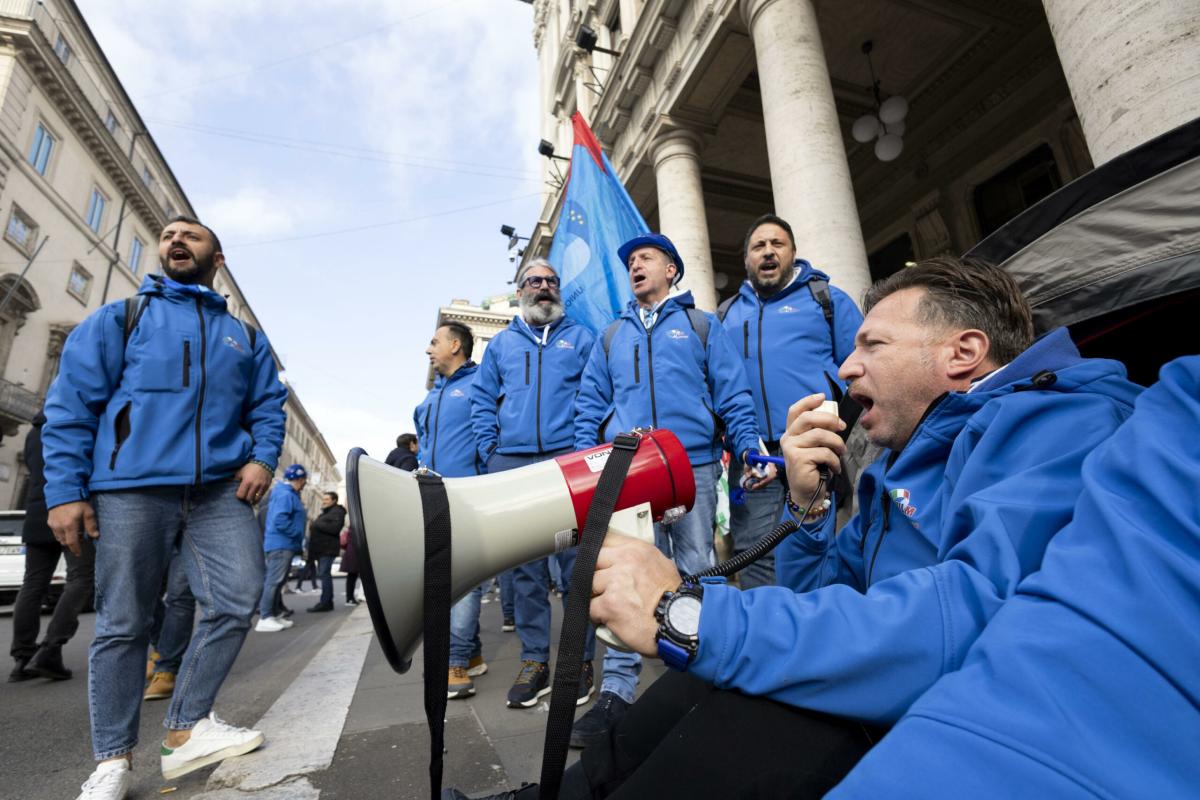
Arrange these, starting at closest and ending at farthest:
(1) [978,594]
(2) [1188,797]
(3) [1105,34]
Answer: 1. (2) [1188,797]
2. (1) [978,594]
3. (3) [1105,34]

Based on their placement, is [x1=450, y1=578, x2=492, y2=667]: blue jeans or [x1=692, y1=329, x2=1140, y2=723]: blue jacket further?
[x1=450, y1=578, x2=492, y2=667]: blue jeans

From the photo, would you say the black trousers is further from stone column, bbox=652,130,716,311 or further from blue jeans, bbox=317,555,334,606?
blue jeans, bbox=317,555,334,606

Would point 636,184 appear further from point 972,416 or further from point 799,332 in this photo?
point 972,416

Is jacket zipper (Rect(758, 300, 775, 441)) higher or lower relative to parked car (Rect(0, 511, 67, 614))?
higher

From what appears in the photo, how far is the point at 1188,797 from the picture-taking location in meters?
0.57

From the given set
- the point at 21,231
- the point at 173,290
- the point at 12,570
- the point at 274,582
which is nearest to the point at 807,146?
the point at 173,290

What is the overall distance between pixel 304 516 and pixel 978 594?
9.55 m

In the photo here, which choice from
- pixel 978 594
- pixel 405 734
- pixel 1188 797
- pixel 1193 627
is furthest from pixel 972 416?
pixel 405 734

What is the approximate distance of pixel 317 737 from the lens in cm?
247

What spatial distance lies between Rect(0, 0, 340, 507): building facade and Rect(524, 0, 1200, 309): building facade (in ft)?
51.3

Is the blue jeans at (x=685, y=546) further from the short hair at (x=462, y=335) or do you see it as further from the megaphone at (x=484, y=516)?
the short hair at (x=462, y=335)

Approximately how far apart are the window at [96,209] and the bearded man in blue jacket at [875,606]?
3687 cm

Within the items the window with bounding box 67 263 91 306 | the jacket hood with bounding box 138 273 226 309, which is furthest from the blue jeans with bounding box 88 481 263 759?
the window with bounding box 67 263 91 306

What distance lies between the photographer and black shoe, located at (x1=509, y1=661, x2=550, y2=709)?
9.53 ft
